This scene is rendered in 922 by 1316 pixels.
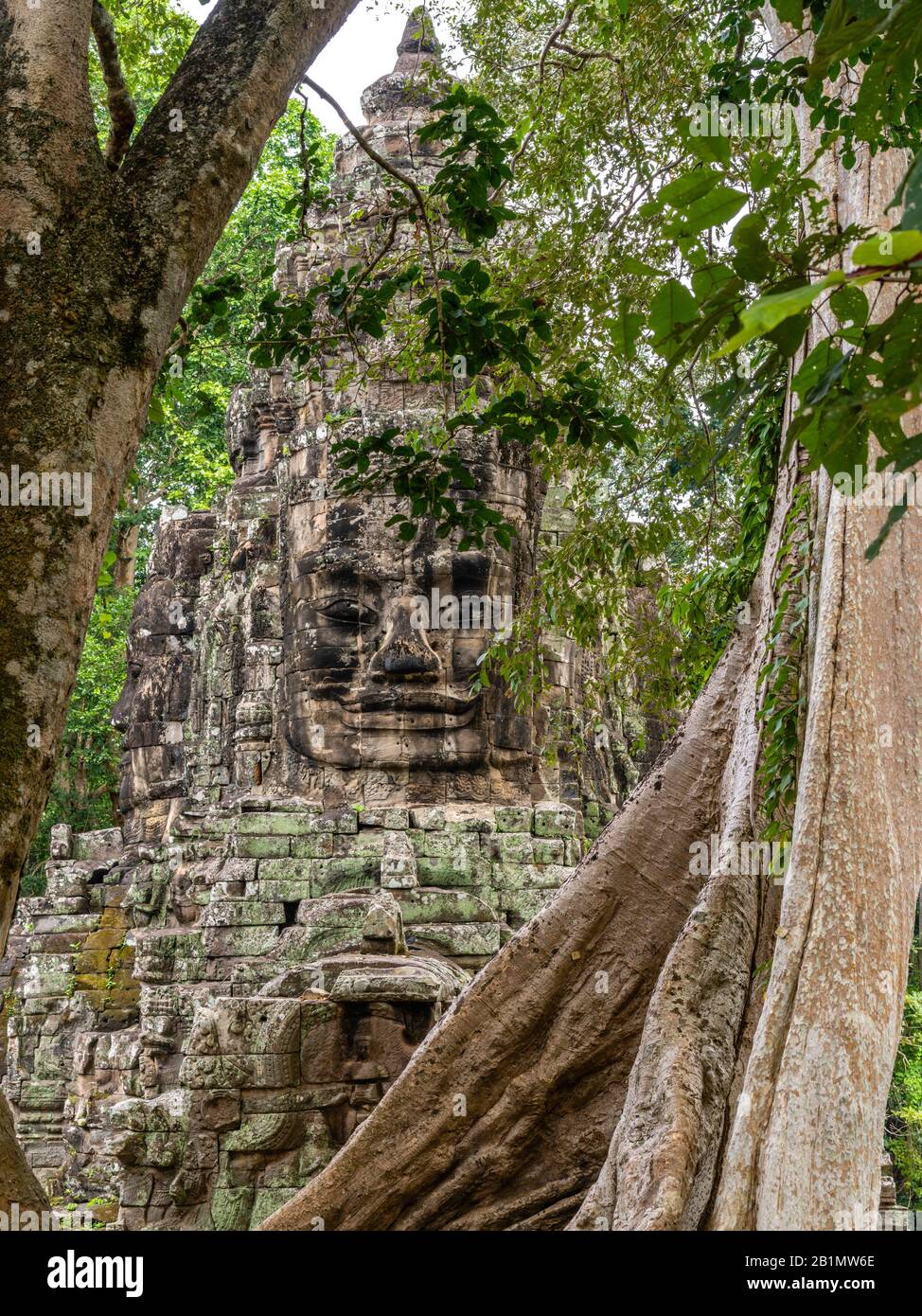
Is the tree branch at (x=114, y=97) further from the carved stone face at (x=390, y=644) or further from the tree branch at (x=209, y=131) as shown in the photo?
the carved stone face at (x=390, y=644)

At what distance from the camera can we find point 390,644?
34.9 feet

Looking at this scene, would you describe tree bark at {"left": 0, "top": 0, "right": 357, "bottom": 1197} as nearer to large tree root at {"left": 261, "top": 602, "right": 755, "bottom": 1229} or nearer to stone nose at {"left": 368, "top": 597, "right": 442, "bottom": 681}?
large tree root at {"left": 261, "top": 602, "right": 755, "bottom": 1229}

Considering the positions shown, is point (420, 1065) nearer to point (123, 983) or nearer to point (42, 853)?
point (123, 983)

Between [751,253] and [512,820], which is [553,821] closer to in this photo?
[512,820]

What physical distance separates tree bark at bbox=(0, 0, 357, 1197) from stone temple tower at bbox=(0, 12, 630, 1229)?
248 centimetres

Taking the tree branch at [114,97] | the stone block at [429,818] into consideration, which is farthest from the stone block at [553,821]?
the tree branch at [114,97]

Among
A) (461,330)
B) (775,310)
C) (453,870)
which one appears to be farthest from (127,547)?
(775,310)

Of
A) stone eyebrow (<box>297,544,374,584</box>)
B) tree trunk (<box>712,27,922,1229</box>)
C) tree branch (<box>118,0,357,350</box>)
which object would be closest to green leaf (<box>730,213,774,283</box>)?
tree trunk (<box>712,27,922,1229</box>)

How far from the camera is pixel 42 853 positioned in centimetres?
2583

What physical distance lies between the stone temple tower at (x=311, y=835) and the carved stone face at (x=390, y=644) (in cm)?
2

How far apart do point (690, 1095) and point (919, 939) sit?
1504cm

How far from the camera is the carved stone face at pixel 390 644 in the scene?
10.7 meters

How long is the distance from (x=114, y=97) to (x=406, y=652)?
701 cm
